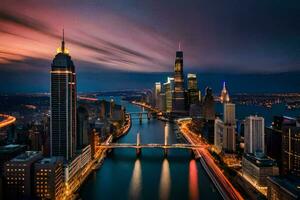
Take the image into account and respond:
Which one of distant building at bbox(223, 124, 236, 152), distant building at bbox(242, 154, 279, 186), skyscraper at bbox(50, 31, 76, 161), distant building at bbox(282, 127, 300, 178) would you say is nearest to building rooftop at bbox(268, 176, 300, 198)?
distant building at bbox(242, 154, 279, 186)

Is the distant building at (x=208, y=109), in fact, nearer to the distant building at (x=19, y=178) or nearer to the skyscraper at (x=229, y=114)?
the skyscraper at (x=229, y=114)

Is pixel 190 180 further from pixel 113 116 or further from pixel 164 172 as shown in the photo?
pixel 113 116

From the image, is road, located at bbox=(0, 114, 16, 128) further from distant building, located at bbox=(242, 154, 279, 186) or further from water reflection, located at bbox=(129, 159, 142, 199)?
distant building, located at bbox=(242, 154, 279, 186)

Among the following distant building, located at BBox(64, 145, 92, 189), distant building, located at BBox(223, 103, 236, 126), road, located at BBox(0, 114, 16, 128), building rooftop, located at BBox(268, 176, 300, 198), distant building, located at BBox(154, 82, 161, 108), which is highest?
distant building, located at BBox(154, 82, 161, 108)

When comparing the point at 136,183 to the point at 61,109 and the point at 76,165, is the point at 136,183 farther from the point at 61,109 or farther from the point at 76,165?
the point at 61,109

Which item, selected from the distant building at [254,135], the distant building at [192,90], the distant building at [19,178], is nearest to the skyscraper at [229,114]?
the distant building at [254,135]

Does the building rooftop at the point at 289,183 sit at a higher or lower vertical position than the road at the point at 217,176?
higher

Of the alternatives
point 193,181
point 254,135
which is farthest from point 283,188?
point 254,135

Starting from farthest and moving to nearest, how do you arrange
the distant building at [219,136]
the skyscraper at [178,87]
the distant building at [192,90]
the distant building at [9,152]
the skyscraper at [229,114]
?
the distant building at [192,90] < the skyscraper at [178,87] < the skyscraper at [229,114] < the distant building at [219,136] < the distant building at [9,152]
